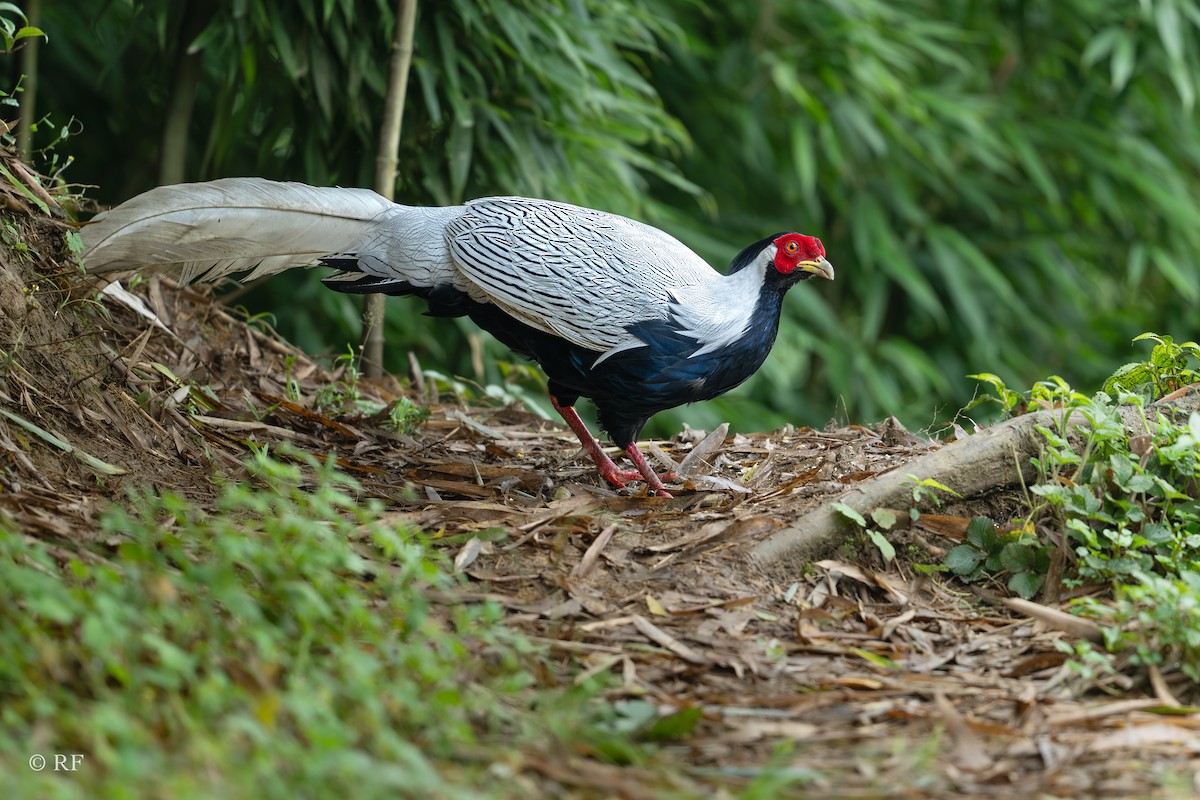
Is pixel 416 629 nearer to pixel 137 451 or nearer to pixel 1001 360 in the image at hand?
pixel 137 451

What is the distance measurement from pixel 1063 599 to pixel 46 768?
2.35 meters

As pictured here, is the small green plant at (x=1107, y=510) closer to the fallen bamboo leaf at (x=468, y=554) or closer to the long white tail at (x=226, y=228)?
the fallen bamboo leaf at (x=468, y=554)

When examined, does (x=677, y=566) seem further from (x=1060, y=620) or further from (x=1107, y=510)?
(x=1107, y=510)

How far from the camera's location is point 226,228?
3.59 meters

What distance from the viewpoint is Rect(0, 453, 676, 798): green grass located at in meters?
1.79

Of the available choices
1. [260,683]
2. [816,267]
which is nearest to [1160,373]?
[816,267]

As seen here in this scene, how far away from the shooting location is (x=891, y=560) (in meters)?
3.19

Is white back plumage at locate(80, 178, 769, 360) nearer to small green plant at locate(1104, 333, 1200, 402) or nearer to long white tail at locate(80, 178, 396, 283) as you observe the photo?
long white tail at locate(80, 178, 396, 283)

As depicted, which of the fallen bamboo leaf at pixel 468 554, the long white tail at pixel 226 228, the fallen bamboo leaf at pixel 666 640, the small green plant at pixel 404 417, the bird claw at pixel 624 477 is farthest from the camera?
the small green plant at pixel 404 417

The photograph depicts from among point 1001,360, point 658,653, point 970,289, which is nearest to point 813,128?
point 970,289

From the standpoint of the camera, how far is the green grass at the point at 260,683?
5.87 ft
